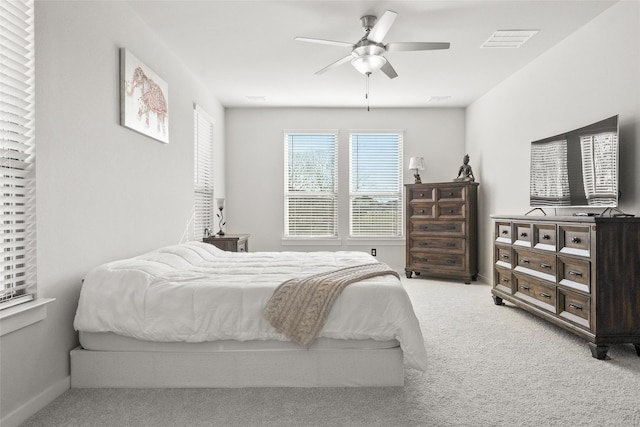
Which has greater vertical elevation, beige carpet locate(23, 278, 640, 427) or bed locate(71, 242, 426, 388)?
bed locate(71, 242, 426, 388)

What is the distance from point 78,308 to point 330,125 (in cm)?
493

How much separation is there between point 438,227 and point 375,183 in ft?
4.26

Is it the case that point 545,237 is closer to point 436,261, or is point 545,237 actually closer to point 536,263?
point 536,263

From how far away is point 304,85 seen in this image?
208 inches

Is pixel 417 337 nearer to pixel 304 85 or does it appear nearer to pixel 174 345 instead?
pixel 174 345

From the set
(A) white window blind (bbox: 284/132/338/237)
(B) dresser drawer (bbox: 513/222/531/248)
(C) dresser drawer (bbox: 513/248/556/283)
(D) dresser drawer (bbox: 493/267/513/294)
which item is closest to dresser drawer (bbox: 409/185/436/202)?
(A) white window blind (bbox: 284/132/338/237)

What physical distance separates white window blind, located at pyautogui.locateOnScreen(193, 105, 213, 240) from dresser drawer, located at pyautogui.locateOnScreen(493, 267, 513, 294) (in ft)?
11.5

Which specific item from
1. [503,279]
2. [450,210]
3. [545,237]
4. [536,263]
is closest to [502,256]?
[503,279]

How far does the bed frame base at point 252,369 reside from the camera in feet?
7.72

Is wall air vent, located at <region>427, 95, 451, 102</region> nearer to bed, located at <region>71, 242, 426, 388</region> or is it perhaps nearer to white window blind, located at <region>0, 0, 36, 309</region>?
bed, located at <region>71, 242, 426, 388</region>

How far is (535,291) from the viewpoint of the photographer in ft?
12.0

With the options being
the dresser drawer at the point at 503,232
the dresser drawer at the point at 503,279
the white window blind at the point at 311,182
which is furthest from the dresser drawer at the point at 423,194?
the dresser drawer at the point at 503,279

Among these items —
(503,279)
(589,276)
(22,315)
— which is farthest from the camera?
(503,279)

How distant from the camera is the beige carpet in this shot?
201cm
